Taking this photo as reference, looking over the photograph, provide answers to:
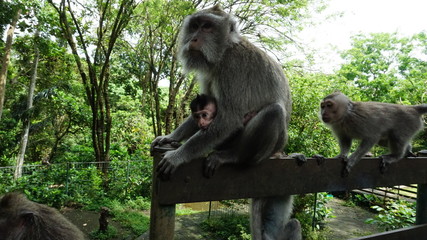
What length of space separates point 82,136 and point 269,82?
653 inches

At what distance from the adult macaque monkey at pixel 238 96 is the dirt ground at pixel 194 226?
21.7ft

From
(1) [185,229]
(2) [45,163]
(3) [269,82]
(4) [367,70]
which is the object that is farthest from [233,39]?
(4) [367,70]

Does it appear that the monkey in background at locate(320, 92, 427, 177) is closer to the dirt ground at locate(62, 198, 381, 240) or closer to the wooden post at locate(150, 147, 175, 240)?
the wooden post at locate(150, 147, 175, 240)

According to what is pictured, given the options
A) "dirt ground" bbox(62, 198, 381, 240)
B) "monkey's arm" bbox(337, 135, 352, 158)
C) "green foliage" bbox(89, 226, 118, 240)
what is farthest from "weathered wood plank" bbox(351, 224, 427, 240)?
"green foliage" bbox(89, 226, 118, 240)

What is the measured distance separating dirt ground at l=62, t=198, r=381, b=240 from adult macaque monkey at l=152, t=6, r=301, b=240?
663 cm

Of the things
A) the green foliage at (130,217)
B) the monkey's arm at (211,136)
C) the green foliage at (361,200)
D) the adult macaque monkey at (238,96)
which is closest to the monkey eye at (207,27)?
the adult macaque monkey at (238,96)

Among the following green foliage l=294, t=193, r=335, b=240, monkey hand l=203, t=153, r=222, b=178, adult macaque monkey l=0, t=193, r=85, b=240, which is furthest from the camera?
green foliage l=294, t=193, r=335, b=240

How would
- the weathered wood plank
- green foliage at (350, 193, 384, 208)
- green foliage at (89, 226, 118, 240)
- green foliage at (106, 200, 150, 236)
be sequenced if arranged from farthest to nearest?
green foliage at (350, 193, 384, 208)
green foliage at (106, 200, 150, 236)
green foliage at (89, 226, 118, 240)
the weathered wood plank

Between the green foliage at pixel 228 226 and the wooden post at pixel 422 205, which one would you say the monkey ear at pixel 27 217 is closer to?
the wooden post at pixel 422 205

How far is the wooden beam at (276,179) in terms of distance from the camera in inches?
52.8

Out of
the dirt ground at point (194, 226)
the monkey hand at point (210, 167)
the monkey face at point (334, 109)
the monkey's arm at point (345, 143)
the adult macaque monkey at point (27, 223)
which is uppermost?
the monkey face at point (334, 109)

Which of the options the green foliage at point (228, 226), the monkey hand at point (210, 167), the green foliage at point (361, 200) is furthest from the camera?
the green foliage at point (361, 200)

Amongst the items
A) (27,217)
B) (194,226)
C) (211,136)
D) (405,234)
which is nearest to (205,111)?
(211,136)

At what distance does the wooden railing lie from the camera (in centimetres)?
128
